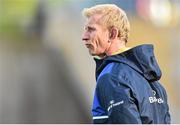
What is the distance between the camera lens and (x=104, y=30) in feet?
8.77

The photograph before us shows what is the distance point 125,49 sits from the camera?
2.67 meters

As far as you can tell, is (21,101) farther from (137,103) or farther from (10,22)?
(137,103)

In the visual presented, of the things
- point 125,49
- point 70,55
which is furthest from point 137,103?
point 70,55

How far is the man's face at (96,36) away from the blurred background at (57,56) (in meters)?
5.09

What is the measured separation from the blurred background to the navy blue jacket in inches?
201

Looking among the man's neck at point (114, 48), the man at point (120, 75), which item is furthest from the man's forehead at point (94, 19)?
the man's neck at point (114, 48)

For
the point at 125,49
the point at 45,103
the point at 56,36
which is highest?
the point at 125,49

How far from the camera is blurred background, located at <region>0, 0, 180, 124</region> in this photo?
8.22m

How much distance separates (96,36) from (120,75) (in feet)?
0.73

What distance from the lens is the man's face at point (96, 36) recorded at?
8.72ft

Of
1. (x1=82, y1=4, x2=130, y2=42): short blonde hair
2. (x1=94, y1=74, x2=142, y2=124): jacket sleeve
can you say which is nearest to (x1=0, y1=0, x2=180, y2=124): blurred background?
(x1=82, y1=4, x2=130, y2=42): short blonde hair

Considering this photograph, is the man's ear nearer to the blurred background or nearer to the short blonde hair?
the short blonde hair

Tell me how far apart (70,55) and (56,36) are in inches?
19.2

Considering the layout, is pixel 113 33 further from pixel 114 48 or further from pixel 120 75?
pixel 120 75
